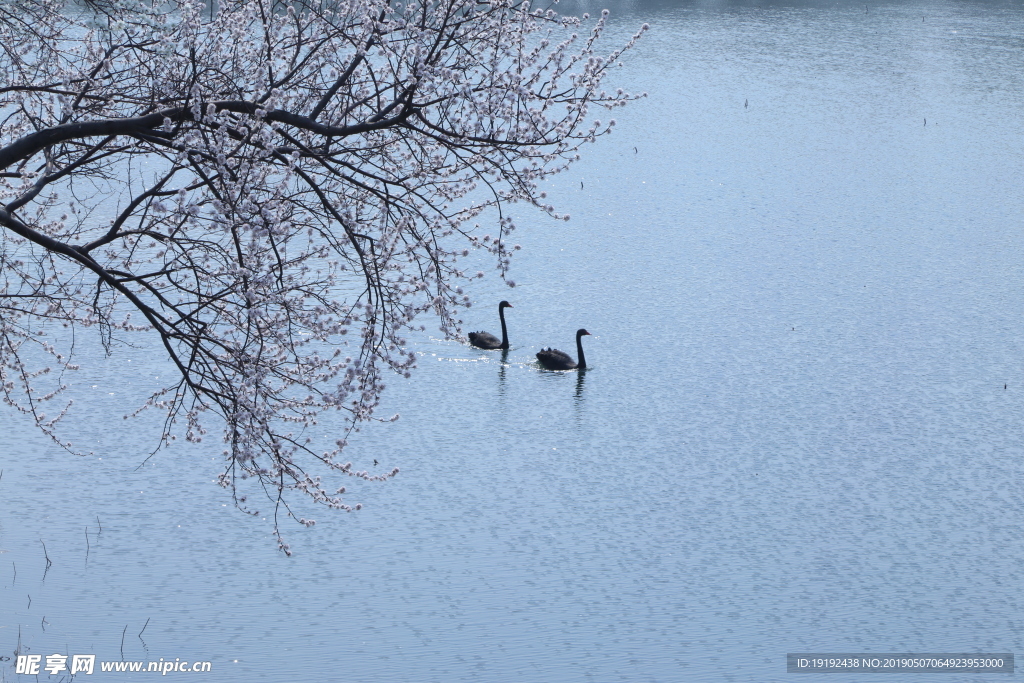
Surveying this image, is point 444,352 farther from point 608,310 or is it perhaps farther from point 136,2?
point 136,2

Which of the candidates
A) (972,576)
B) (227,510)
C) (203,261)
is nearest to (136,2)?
(203,261)

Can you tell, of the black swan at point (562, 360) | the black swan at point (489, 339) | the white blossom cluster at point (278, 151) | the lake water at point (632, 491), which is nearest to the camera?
the white blossom cluster at point (278, 151)

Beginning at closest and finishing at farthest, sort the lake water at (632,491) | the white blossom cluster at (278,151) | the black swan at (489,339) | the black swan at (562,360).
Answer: the white blossom cluster at (278,151) < the lake water at (632,491) < the black swan at (562,360) < the black swan at (489,339)

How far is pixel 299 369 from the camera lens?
10.4 metres

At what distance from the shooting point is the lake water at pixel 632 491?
1341 centimetres

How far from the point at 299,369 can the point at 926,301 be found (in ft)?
60.4

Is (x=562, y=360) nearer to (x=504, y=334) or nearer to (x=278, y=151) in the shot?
(x=504, y=334)

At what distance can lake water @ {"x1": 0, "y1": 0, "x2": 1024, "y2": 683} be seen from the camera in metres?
13.4

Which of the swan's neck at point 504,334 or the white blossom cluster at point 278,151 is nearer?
the white blossom cluster at point 278,151

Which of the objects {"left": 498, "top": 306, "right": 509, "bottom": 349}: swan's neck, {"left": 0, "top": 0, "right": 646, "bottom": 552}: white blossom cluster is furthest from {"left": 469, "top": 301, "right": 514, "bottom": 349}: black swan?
{"left": 0, "top": 0, "right": 646, "bottom": 552}: white blossom cluster

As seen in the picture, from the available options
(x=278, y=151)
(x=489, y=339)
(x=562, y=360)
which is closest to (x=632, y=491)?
(x=562, y=360)

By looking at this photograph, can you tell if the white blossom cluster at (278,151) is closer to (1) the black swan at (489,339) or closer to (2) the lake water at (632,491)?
(2) the lake water at (632,491)

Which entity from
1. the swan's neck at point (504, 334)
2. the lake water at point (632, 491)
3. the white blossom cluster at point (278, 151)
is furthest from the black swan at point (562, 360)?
the white blossom cluster at point (278, 151)

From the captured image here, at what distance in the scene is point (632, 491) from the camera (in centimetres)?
1698
